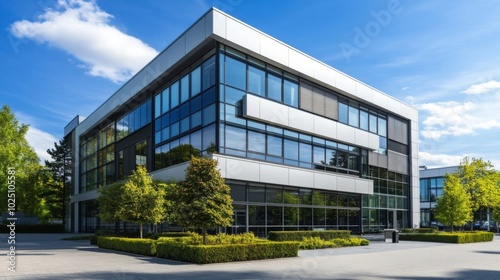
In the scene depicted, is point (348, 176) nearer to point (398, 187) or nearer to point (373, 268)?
point (398, 187)

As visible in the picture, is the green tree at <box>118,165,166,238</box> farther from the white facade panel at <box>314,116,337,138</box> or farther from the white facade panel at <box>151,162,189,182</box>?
the white facade panel at <box>314,116,337,138</box>

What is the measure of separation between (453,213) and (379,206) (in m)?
6.50

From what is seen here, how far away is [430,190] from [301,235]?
5221cm

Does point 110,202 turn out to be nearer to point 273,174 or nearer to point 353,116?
point 273,174

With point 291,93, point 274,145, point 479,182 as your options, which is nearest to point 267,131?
point 274,145


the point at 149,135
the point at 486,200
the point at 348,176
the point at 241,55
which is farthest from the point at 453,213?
the point at 149,135

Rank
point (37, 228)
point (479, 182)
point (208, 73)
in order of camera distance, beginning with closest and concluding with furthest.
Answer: point (208, 73) < point (479, 182) < point (37, 228)

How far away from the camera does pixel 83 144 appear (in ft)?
184

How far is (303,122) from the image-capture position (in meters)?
32.0

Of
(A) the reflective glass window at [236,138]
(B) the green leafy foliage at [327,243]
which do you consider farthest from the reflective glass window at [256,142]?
(B) the green leafy foliage at [327,243]

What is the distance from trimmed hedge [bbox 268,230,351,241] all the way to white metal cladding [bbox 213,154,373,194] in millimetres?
3682

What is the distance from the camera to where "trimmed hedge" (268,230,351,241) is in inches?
1006

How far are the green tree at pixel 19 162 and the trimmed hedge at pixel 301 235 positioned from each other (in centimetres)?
3638

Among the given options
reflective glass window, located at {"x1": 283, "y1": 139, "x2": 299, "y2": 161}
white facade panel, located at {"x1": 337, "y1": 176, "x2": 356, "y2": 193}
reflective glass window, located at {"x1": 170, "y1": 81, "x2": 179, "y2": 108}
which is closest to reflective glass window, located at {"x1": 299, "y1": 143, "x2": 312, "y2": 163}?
reflective glass window, located at {"x1": 283, "y1": 139, "x2": 299, "y2": 161}
